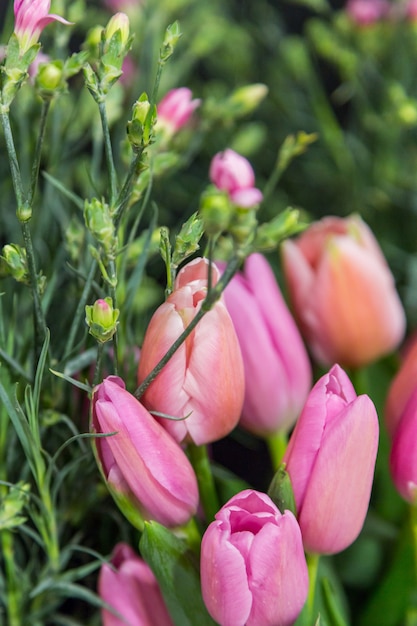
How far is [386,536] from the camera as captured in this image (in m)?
0.38

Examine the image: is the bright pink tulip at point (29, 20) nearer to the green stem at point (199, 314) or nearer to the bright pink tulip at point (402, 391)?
the green stem at point (199, 314)

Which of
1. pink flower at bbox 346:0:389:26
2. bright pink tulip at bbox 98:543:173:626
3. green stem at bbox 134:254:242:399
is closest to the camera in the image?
green stem at bbox 134:254:242:399

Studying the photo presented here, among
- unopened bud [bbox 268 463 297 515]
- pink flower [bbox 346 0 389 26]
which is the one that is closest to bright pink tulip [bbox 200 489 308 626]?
unopened bud [bbox 268 463 297 515]

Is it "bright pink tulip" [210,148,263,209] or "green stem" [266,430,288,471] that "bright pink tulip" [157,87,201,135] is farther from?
"green stem" [266,430,288,471]

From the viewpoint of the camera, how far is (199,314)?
205 millimetres

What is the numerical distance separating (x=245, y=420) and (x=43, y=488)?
0.32 ft

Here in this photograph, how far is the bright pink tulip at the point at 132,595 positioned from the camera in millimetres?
297

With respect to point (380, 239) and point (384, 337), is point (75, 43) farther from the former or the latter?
point (384, 337)

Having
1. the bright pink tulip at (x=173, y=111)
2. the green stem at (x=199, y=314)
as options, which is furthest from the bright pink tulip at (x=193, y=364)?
the bright pink tulip at (x=173, y=111)

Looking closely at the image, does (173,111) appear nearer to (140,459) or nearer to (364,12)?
(140,459)

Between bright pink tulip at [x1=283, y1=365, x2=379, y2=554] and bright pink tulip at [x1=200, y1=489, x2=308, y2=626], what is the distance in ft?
0.06

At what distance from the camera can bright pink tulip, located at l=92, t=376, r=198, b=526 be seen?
23 centimetres

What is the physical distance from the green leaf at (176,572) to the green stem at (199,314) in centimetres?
5

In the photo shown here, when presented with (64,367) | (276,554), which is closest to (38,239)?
(64,367)
